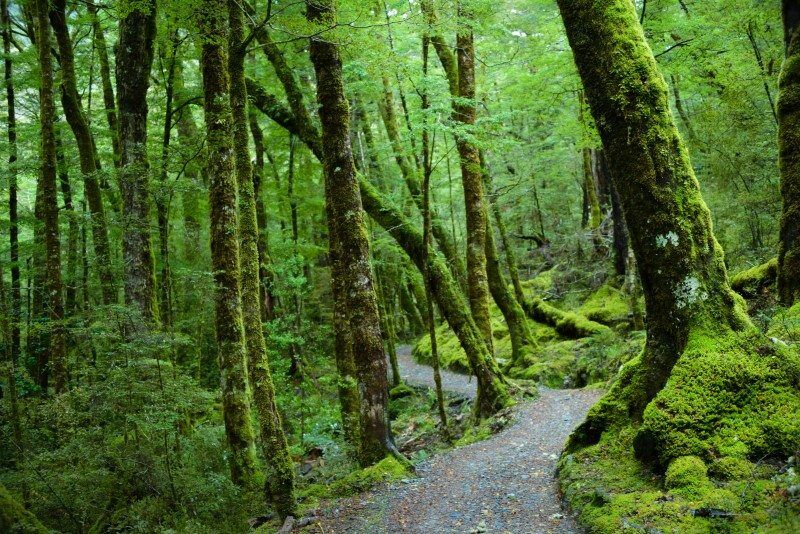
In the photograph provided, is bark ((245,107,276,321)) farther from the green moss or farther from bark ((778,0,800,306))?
bark ((778,0,800,306))

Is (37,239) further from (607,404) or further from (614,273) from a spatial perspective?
(614,273)

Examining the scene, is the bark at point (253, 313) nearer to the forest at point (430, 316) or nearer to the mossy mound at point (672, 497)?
Result: the forest at point (430, 316)

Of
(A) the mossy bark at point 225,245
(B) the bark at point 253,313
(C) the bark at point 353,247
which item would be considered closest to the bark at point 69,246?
(B) the bark at point 253,313

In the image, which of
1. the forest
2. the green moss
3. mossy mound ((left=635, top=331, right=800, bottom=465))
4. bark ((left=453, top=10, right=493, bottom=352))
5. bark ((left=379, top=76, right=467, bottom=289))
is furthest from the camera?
bark ((left=379, top=76, right=467, bottom=289))

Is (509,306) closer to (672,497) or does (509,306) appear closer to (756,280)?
(756,280)

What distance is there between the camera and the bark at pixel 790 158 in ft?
17.5

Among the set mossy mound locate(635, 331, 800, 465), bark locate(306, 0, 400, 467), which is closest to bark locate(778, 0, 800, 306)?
mossy mound locate(635, 331, 800, 465)

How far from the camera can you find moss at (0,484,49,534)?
10.3 ft

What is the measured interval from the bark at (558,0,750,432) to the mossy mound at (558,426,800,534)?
0.71m

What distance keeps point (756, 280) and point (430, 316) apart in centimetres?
553

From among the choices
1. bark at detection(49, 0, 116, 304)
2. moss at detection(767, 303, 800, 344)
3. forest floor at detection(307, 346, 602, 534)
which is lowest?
forest floor at detection(307, 346, 602, 534)

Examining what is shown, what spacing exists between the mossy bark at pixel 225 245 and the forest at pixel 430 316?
0.13ft

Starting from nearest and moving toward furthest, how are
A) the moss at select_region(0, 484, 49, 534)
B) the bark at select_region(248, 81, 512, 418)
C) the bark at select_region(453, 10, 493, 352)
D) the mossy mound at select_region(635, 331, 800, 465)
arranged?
1. the moss at select_region(0, 484, 49, 534)
2. the mossy mound at select_region(635, 331, 800, 465)
3. the bark at select_region(248, 81, 512, 418)
4. the bark at select_region(453, 10, 493, 352)

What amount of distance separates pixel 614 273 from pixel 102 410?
15846 mm
